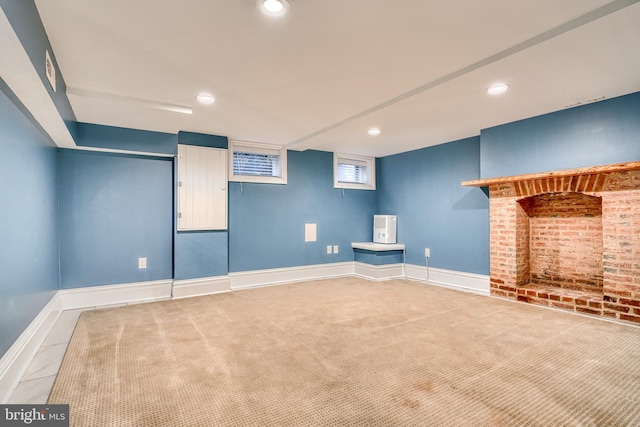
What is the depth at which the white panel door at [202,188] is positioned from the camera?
4.14m

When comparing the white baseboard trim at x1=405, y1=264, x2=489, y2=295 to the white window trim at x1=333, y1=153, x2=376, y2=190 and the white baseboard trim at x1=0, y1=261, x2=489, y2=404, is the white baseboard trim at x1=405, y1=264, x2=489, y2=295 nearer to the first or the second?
the white baseboard trim at x1=0, y1=261, x2=489, y2=404

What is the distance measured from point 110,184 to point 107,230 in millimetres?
582

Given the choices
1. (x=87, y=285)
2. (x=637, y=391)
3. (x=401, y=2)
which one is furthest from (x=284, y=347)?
(x=87, y=285)

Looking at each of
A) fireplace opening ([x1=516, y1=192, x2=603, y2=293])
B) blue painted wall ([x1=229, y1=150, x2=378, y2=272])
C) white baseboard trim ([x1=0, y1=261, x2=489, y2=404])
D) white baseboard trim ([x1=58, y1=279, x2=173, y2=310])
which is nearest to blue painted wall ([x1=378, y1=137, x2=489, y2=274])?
white baseboard trim ([x1=0, y1=261, x2=489, y2=404])

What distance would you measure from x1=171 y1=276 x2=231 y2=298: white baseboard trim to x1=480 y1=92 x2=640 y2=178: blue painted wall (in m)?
3.91

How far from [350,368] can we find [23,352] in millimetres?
2285

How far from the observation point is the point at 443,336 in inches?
106

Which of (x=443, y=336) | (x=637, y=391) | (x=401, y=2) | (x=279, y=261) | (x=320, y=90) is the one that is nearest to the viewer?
(x=401, y=2)

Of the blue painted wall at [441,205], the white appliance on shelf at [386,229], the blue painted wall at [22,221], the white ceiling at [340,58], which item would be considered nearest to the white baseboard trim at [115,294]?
the blue painted wall at [22,221]

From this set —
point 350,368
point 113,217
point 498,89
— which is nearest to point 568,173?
point 498,89

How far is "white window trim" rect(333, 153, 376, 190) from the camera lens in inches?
222

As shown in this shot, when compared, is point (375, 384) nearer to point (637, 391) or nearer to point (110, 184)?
point (637, 391)

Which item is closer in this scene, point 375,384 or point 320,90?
point 375,384

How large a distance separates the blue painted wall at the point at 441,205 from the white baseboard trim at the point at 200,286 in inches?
123
